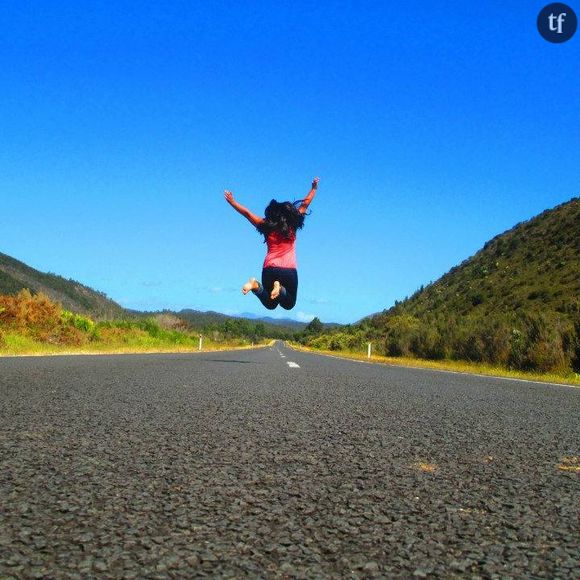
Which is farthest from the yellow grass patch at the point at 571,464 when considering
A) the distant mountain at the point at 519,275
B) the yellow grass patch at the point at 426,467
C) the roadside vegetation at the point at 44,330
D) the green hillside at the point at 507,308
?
the distant mountain at the point at 519,275

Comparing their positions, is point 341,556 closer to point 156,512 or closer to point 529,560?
point 529,560

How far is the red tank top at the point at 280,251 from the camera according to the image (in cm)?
1040

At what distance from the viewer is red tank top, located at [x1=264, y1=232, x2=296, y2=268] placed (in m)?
10.4

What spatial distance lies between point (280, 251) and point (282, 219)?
600 mm

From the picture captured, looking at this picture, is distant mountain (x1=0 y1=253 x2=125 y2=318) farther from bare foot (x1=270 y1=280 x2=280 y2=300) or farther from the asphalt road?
the asphalt road

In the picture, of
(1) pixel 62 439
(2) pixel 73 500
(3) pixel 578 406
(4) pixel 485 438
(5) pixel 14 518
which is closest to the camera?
(5) pixel 14 518

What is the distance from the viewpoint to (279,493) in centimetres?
242

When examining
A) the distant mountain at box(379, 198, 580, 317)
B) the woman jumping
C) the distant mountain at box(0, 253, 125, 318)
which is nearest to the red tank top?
the woman jumping

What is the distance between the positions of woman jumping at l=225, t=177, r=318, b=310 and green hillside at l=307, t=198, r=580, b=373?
10066 mm

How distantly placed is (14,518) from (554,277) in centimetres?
4756

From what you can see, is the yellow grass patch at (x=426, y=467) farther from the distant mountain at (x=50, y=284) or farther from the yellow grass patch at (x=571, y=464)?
the distant mountain at (x=50, y=284)

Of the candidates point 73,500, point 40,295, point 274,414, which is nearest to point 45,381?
point 274,414

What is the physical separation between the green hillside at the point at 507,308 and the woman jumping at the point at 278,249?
1007cm

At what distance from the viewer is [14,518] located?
1980mm
